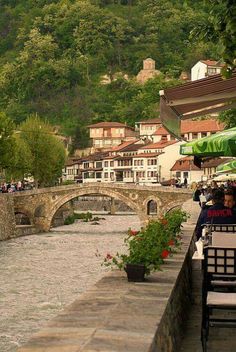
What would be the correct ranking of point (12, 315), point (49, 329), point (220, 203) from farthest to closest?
point (12, 315) < point (220, 203) < point (49, 329)

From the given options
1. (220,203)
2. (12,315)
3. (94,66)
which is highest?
(94,66)

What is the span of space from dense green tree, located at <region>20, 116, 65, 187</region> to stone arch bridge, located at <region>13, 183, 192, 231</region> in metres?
3.46

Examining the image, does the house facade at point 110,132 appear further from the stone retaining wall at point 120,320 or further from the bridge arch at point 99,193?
the stone retaining wall at point 120,320

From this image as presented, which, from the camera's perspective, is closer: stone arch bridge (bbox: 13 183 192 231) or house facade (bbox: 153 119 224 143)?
stone arch bridge (bbox: 13 183 192 231)

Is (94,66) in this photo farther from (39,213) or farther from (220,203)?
(220,203)

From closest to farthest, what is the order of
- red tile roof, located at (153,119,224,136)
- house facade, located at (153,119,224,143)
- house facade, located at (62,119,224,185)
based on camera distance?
1. house facade, located at (153,119,224,143)
2. red tile roof, located at (153,119,224,136)
3. house facade, located at (62,119,224,185)

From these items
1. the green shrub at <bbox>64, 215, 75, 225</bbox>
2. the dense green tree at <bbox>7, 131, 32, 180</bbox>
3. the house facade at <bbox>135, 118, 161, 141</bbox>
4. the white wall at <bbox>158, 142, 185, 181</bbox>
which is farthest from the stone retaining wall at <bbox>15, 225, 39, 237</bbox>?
the house facade at <bbox>135, 118, 161, 141</bbox>

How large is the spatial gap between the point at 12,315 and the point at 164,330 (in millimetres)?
19417

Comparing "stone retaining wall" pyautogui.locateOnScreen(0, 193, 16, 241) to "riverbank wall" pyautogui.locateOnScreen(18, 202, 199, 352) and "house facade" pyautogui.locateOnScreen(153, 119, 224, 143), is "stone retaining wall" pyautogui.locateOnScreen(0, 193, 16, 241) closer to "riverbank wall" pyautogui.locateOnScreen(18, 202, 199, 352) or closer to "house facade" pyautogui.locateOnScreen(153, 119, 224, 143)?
"house facade" pyautogui.locateOnScreen(153, 119, 224, 143)

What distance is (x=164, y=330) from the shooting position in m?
4.66

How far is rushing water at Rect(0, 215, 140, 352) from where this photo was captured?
73.9 feet

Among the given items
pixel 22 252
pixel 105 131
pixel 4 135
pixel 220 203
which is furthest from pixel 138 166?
pixel 220 203

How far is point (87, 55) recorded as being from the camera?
131750mm

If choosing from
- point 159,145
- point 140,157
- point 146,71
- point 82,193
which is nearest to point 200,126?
point 159,145
